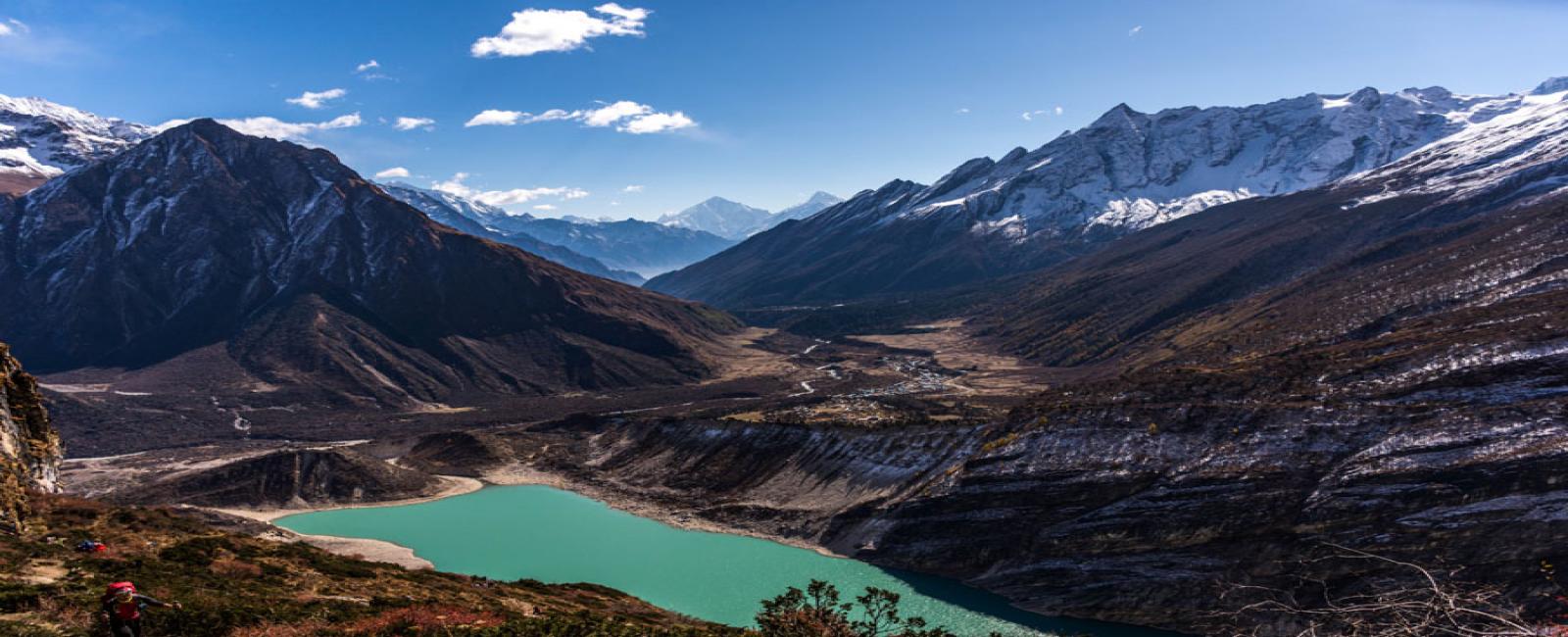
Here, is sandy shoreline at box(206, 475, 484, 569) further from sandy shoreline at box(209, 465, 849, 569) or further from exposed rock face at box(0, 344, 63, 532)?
exposed rock face at box(0, 344, 63, 532)

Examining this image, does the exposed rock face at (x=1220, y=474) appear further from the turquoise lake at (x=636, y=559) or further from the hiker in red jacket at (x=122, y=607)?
the hiker in red jacket at (x=122, y=607)

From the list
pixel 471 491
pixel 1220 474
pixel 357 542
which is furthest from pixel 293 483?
pixel 1220 474

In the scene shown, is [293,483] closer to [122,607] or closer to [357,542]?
[357,542]

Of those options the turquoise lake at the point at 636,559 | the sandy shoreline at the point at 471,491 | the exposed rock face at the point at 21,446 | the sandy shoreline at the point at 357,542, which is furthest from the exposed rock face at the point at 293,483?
the exposed rock face at the point at 21,446

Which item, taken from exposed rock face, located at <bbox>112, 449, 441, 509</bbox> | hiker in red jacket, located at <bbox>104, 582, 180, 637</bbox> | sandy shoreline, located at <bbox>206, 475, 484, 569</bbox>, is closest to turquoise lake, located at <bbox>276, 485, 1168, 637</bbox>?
sandy shoreline, located at <bbox>206, 475, 484, 569</bbox>

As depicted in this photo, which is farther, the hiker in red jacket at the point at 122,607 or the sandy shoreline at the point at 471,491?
the sandy shoreline at the point at 471,491

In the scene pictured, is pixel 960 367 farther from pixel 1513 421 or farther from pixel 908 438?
pixel 1513 421

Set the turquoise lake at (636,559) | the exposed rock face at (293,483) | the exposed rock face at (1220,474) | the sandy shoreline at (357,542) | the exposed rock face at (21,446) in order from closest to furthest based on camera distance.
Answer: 1. the exposed rock face at (21,446)
2. the exposed rock face at (1220,474)
3. the turquoise lake at (636,559)
4. the sandy shoreline at (357,542)
5. the exposed rock face at (293,483)
